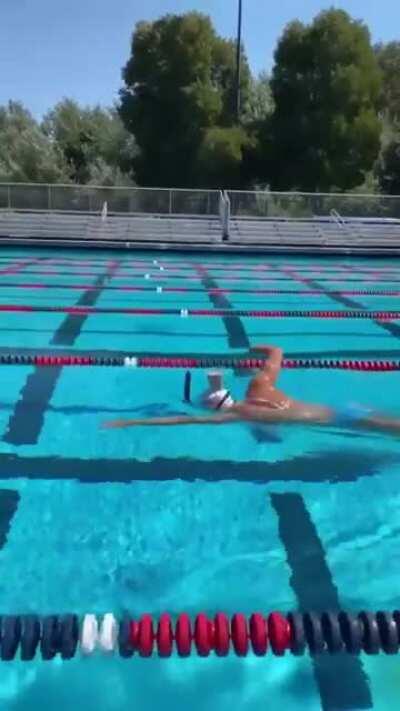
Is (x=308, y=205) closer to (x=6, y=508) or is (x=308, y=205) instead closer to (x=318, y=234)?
(x=318, y=234)

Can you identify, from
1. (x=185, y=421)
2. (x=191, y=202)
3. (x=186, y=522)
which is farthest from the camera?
(x=191, y=202)

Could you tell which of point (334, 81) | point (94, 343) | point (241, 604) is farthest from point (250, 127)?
point (241, 604)

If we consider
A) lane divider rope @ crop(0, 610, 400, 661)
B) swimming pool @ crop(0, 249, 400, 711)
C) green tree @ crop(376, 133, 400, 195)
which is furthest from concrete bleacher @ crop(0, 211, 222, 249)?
lane divider rope @ crop(0, 610, 400, 661)

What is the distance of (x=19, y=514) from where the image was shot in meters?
4.23

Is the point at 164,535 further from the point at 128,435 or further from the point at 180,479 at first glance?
the point at 128,435

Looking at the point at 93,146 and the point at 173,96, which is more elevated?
the point at 173,96

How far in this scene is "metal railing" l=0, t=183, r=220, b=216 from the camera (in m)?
19.5

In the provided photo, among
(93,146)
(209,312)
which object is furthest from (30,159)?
(209,312)

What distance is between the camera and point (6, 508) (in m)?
4.29

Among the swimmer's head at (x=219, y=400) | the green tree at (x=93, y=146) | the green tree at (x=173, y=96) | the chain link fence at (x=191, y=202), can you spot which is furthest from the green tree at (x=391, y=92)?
the swimmer's head at (x=219, y=400)

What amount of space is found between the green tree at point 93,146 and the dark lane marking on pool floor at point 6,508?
31.4 meters

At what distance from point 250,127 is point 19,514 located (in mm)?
29502

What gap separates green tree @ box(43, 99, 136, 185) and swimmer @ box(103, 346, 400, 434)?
30059mm

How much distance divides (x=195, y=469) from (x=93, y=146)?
38.3 meters
